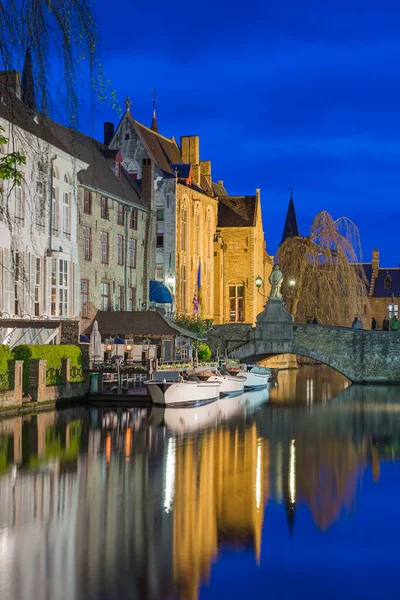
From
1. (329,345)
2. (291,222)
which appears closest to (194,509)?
(329,345)

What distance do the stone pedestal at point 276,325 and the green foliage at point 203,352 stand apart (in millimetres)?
3714

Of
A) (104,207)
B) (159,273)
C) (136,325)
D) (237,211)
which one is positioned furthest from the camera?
(237,211)

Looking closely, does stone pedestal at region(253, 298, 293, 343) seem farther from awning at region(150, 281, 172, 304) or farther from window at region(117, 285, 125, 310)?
window at region(117, 285, 125, 310)

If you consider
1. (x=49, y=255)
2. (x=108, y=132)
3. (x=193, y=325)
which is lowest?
(x=193, y=325)

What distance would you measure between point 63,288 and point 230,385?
11.4 metres

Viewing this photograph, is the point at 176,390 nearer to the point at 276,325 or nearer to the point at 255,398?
the point at 255,398

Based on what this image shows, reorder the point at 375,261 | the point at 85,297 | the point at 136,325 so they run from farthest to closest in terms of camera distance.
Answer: the point at 375,261, the point at 85,297, the point at 136,325

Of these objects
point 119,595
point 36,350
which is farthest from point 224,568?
point 36,350

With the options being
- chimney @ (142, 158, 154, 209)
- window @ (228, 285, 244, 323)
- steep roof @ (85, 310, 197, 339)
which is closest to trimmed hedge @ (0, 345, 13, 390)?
steep roof @ (85, 310, 197, 339)

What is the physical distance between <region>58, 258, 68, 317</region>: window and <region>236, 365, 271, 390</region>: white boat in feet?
44.3

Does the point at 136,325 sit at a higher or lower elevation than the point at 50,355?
higher

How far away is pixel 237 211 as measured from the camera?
76.6 metres

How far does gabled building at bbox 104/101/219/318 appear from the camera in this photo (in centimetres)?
6297

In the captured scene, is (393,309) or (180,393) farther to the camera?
(393,309)
